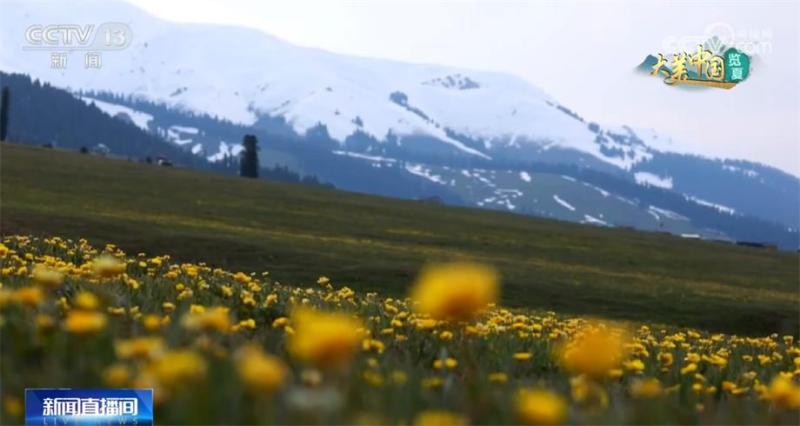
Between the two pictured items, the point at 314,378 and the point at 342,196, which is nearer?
the point at 314,378

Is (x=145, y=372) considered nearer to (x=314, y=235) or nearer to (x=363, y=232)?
(x=314, y=235)

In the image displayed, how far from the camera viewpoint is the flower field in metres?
3.09

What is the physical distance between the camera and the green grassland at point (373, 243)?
37.2m

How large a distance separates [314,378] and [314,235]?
51697mm

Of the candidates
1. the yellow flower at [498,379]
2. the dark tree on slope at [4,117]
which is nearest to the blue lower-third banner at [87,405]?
the yellow flower at [498,379]

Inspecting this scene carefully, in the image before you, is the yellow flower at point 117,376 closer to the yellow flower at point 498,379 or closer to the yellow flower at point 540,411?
the yellow flower at point 540,411

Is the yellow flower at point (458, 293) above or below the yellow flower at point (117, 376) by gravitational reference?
above

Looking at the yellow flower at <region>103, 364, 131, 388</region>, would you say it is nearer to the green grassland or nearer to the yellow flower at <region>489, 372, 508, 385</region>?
the yellow flower at <region>489, 372, 508, 385</region>

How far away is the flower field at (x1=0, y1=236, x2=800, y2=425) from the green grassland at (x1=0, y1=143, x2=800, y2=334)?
25.1 m

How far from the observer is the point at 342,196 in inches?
4021

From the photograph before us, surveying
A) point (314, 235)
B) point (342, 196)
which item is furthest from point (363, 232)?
point (342, 196)

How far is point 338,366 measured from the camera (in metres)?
2.95

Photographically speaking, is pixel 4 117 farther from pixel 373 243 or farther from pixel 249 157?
pixel 373 243

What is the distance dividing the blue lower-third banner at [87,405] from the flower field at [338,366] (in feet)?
0.16
